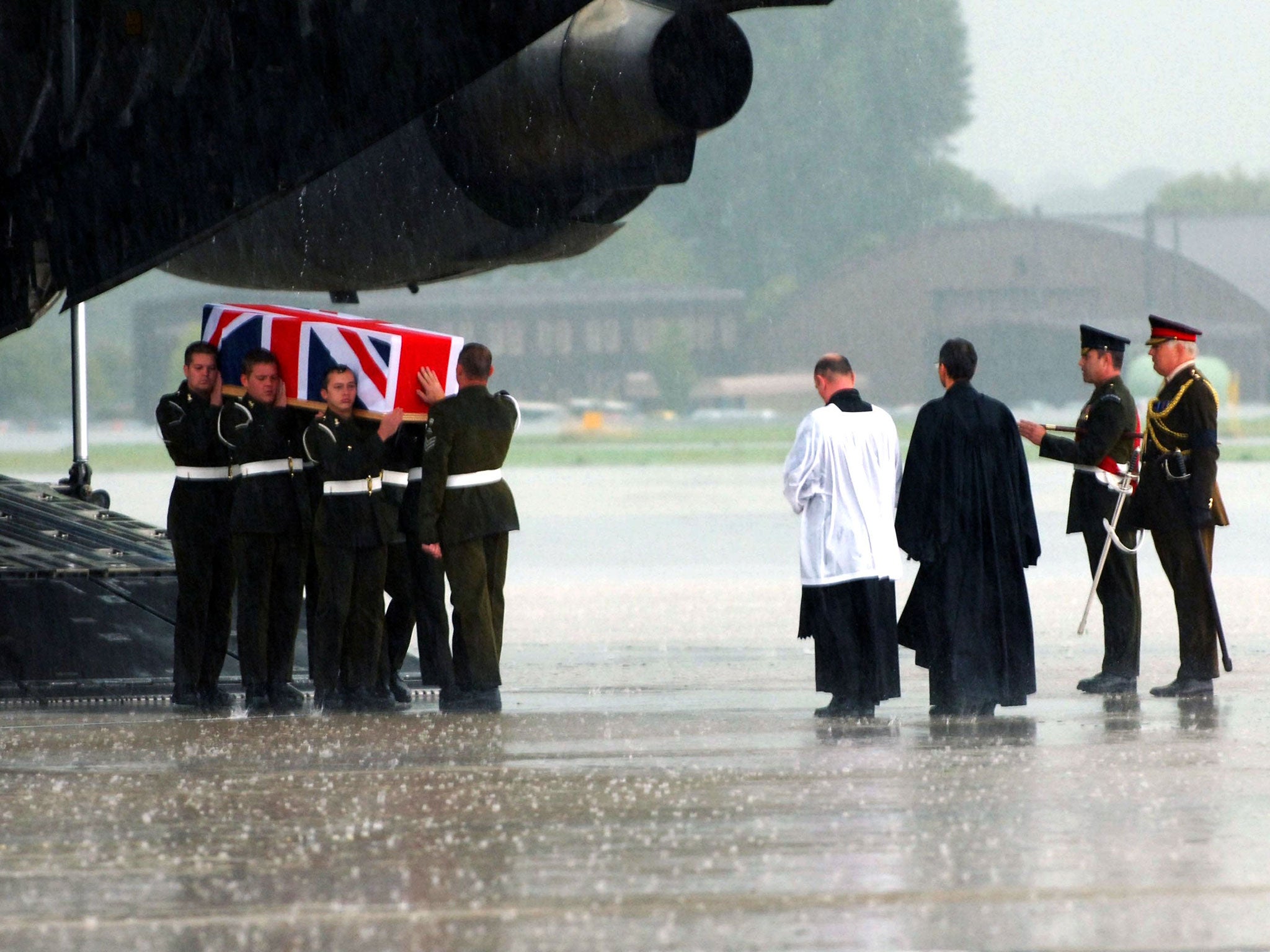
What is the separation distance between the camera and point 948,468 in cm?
805

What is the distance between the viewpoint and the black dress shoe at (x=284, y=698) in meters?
8.31

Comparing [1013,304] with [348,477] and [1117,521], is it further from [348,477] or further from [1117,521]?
[348,477]

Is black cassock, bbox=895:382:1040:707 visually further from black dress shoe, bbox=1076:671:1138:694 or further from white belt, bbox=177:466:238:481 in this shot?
white belt, bbox=177:466:238:481

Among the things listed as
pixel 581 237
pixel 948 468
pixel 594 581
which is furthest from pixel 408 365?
pixel 594 581

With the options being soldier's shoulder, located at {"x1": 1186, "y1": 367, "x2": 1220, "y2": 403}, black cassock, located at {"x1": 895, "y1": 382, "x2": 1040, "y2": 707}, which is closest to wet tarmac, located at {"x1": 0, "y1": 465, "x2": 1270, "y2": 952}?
black cassock, located at {"x1": 895, "y1": 382, "x2": 1040, "y2": 707}

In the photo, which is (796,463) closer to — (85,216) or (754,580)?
(85,216)

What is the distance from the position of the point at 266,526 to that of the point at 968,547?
3060 millimetres

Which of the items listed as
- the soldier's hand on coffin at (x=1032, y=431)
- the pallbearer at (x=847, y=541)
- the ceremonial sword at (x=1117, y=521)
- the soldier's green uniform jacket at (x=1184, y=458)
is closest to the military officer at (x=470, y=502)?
the pallbearer at (x=847, y=541)

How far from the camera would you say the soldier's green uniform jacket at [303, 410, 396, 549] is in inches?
322

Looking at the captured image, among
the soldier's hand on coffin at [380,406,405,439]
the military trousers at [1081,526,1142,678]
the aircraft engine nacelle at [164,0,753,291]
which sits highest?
the aircraft engine nacelle at [164,0,753,291]

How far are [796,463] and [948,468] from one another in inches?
25.7

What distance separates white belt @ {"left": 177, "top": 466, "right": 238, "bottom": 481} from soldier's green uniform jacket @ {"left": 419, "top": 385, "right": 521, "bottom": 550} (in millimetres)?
940

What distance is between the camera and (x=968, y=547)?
8.05 m

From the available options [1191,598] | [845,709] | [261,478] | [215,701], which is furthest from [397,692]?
[1191,598]
